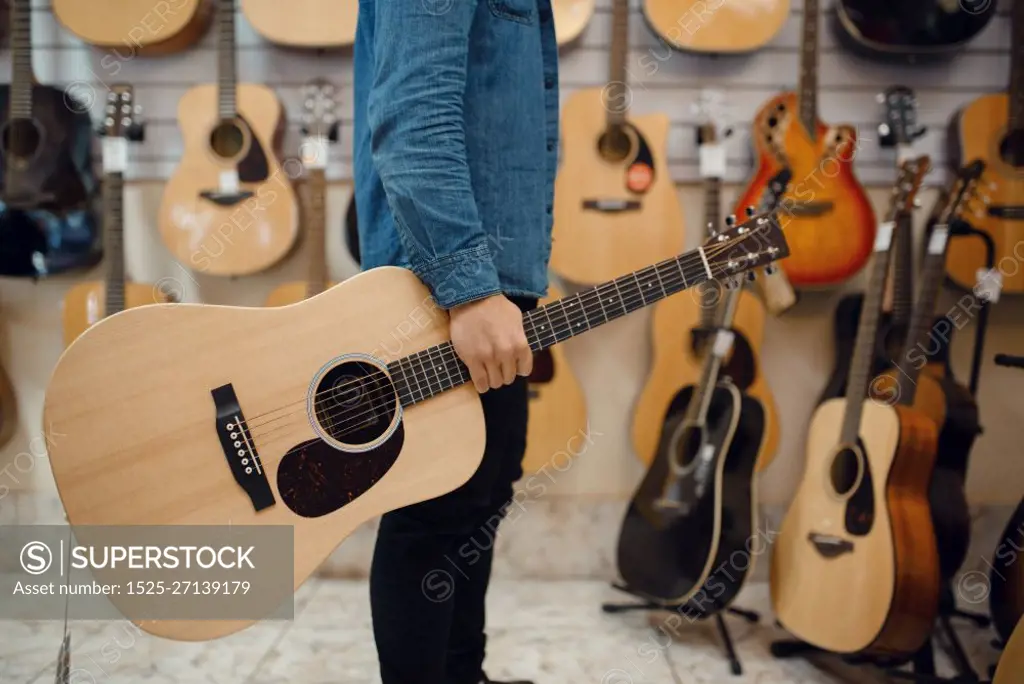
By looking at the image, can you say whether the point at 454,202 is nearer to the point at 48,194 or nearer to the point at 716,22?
the point at 716,22

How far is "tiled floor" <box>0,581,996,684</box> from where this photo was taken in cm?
161

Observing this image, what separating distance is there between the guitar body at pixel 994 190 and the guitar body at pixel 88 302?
2268mm

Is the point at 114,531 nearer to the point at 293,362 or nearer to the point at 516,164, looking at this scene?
the point at 293,362

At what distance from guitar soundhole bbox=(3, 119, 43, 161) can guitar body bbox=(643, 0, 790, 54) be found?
1785 mm

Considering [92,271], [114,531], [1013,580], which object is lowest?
[1013,580]

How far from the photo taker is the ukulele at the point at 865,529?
154cm

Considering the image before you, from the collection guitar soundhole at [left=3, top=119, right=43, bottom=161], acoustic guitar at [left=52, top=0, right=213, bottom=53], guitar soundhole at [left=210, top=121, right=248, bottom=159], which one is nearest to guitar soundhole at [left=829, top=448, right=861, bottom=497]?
guitar soundhole at [left=210, top=121, right=248, bottom=159]

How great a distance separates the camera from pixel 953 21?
1955 millimetres

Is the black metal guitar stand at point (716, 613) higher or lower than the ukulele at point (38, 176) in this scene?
lower

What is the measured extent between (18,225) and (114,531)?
4.84 feet

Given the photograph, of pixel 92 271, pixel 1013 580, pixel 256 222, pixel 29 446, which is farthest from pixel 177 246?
pixel 1013 580

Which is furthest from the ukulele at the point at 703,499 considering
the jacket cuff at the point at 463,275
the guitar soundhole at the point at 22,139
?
the guitar soundhole at the point at 22,139

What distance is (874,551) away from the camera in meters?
1.55

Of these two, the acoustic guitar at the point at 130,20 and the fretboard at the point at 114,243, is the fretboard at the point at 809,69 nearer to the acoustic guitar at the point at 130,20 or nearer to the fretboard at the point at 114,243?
the acoustic guitar at the point at 130,20
